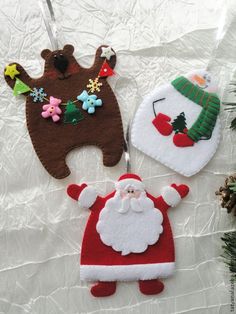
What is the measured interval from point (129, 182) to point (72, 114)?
184mm

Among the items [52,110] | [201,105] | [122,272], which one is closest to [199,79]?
[201,105]

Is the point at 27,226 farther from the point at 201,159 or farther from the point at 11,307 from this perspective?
the point at 201,159

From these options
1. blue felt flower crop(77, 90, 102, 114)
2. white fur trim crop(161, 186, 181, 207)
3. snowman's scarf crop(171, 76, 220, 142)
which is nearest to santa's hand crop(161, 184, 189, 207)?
white fur trim crop(161, 186, 181, 207)

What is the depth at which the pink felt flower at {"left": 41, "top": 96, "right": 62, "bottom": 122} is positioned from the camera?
0.86 m

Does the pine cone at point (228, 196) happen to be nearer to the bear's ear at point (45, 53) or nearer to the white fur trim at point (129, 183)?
the white fur trim at point (129, 183)

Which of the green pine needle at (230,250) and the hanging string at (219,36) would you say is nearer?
the green pine needle at (230,250)

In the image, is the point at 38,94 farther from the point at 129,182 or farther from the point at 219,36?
the point at 219,36

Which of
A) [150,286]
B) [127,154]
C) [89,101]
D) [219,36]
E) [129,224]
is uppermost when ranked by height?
[219,36]

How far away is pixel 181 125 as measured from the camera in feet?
2.88

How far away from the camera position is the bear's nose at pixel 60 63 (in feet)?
2.86

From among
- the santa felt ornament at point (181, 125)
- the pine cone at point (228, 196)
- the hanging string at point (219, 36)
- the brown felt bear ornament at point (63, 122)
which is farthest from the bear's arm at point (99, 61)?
the pine cone at point (228, 196)

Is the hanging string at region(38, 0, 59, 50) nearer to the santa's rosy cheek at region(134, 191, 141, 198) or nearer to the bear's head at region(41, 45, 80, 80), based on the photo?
the bear's head at region(41, 45, 80, 80)

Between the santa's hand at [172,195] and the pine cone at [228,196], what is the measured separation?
8 cm

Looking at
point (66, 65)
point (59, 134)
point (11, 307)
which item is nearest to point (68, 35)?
point (66, 65)
